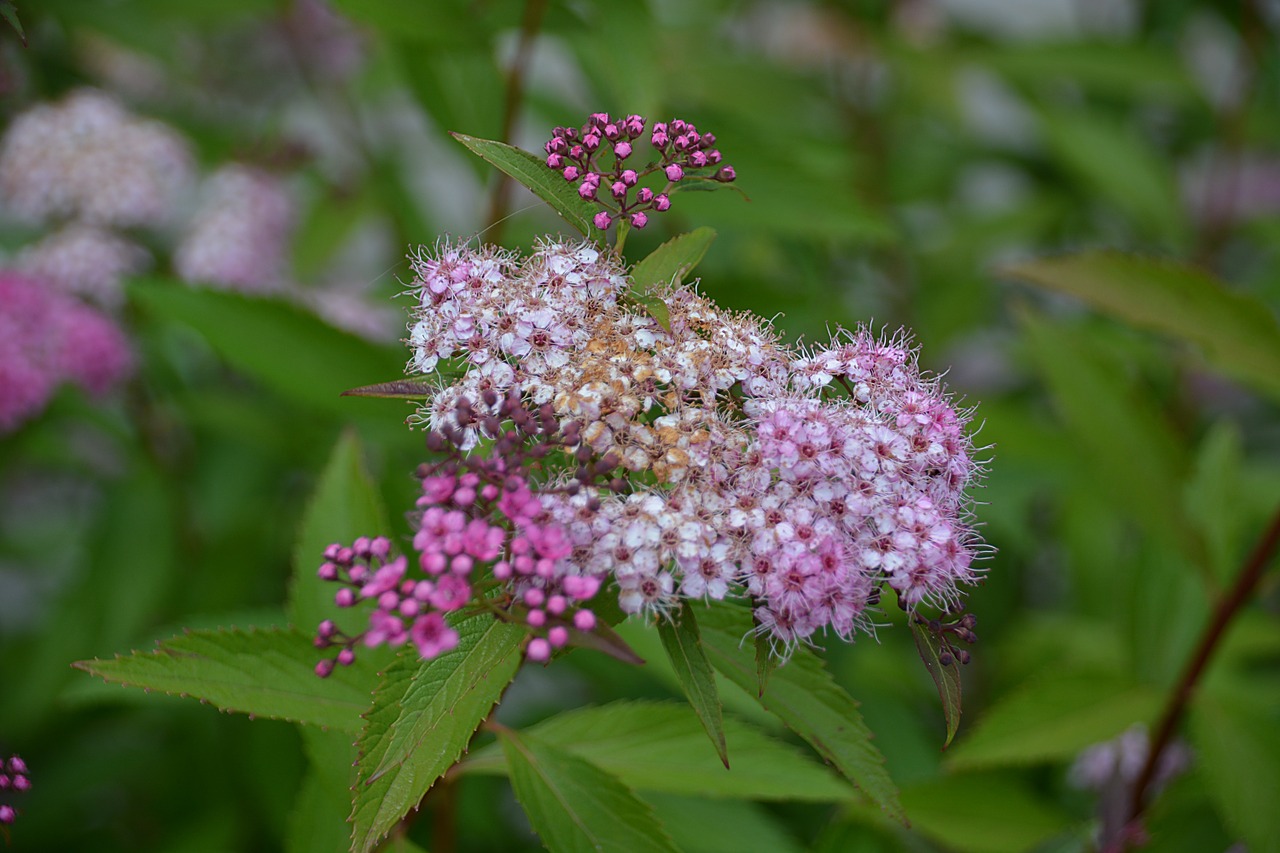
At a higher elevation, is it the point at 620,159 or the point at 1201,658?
the point at 620,159

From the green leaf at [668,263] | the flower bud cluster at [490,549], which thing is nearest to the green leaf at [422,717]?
the flower bud cluster at [490,549]

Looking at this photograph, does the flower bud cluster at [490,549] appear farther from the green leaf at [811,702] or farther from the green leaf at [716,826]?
the green leaf at [716,826]

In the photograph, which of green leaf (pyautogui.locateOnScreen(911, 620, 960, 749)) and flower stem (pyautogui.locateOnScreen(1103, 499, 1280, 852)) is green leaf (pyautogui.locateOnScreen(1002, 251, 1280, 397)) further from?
green leaf (pyautogui.locateOnScreen(911, 620, 960, 749))

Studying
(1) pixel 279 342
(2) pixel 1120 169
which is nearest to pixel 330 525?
(1) pixel 279 342

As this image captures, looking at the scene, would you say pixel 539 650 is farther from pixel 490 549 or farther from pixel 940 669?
pixel 940 669

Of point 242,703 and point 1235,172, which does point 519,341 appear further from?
point 1235,172

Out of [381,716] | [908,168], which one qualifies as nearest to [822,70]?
[908,168]
